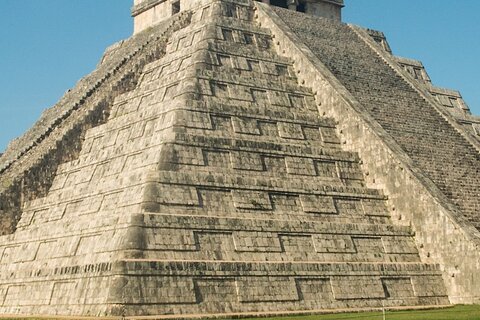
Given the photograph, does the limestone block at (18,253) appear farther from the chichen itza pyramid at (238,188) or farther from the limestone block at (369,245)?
A: the limestone block at (369,245)

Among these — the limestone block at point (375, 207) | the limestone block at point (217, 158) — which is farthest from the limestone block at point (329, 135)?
the limestone block at point (217, 158)

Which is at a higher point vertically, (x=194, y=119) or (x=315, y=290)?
Result: (x=194, y=119)

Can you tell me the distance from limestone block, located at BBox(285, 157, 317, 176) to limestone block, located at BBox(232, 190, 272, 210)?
1679 mm

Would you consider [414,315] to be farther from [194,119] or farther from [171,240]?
[194,119]

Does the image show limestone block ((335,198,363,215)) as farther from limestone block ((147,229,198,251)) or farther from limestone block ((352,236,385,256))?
limestone block ((147,229,198,251))

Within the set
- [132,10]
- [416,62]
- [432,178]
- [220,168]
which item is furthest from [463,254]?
[132,10]

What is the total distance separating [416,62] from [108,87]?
14166 mm

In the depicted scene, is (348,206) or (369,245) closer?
(369,245)

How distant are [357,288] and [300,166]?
4.17 m

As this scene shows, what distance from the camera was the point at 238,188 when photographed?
20.4 meters

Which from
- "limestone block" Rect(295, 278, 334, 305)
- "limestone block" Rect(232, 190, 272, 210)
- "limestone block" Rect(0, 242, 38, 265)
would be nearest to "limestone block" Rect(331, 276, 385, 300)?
"limestone block" Rect(295, 278, 334, 305)

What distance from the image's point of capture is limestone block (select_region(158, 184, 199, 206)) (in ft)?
62.4

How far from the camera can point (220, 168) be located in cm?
2081

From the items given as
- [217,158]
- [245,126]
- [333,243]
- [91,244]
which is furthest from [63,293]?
[245,126]
